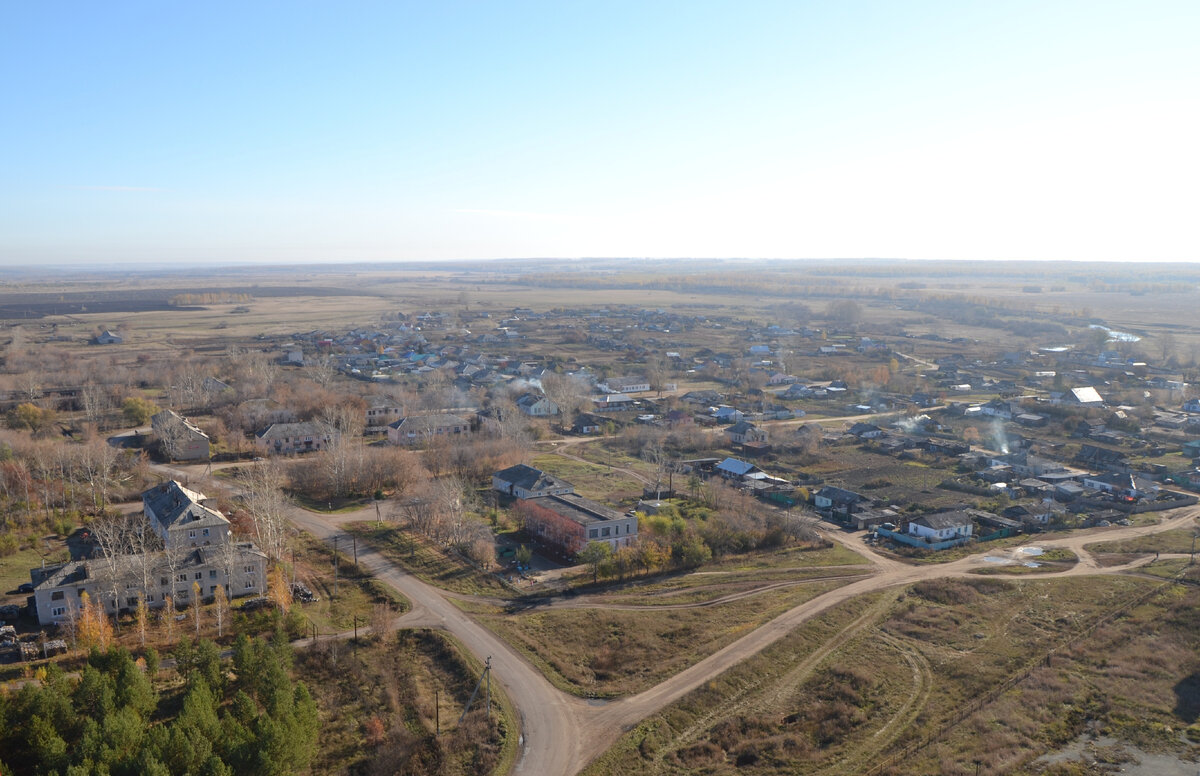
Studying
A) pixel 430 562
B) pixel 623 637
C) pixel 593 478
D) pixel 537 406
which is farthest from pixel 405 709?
pixel 537 406

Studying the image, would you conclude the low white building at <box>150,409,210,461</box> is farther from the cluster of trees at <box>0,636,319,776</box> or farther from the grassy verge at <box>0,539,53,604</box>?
the cluster of trees at <box>0,636,319,776</box>

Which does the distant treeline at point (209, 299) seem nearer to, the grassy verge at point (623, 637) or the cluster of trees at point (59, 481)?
the cluster of trees at point (59, 481)

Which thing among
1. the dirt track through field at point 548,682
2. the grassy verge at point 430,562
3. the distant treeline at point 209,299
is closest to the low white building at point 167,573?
the dirt track through field at point 548,682

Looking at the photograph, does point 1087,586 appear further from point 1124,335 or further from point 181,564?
point 1124,335

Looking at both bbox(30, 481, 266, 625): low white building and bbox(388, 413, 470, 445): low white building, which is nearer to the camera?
bbox(30, 481, 266, 625): low white building

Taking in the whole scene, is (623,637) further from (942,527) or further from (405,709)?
(942,527)

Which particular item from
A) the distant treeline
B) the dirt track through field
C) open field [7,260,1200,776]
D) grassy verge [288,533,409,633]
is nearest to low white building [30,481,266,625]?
grassy verge [288,533,409,633]

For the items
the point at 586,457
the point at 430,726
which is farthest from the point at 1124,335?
the point at 430,726
